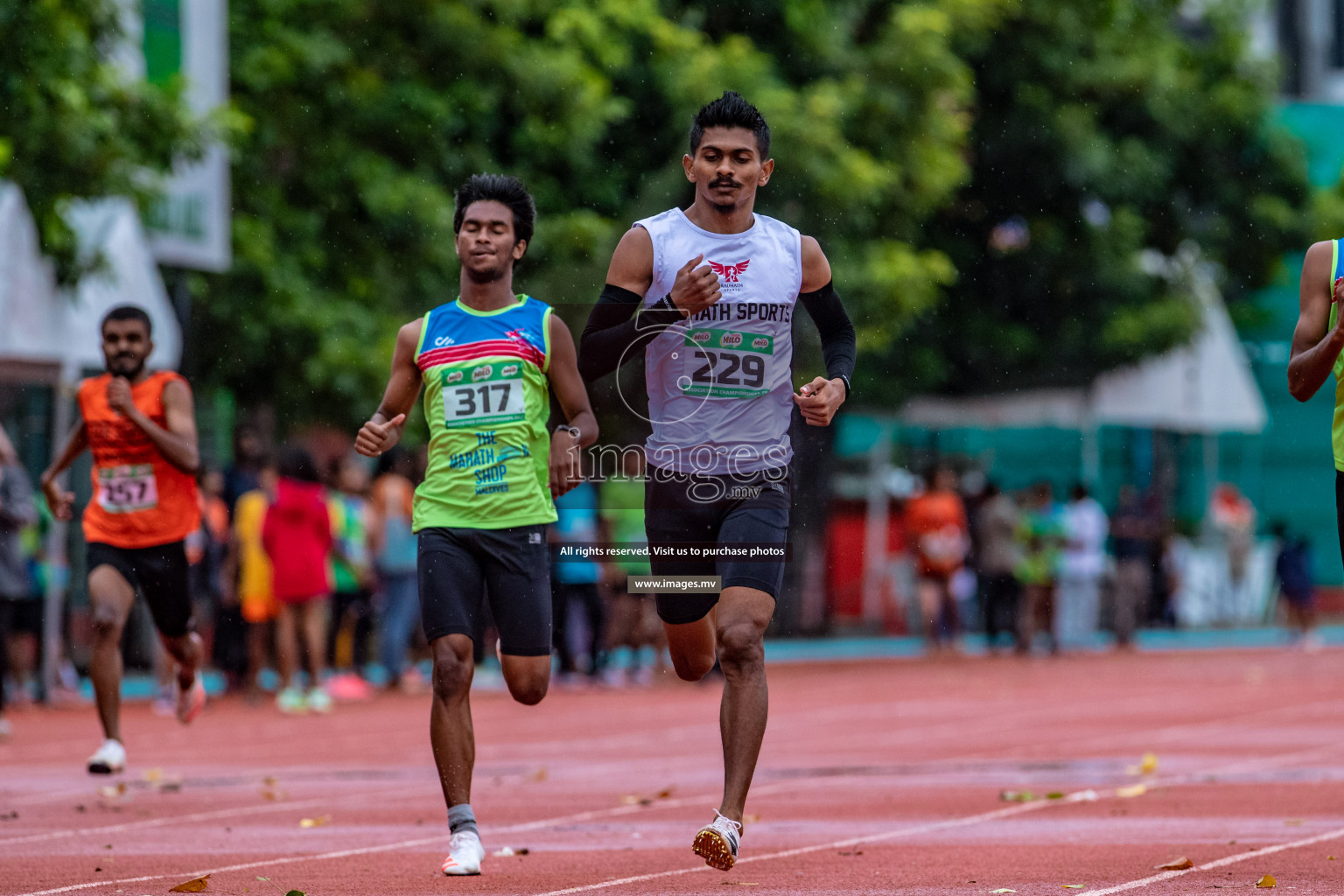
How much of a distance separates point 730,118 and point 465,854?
2367mm

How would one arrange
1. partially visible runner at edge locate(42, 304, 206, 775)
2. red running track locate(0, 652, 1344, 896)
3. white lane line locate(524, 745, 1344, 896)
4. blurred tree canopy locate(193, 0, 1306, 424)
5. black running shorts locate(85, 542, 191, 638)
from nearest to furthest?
white lane line locate(524, 745, 1344, 896) < red running track locate(0, 652, 1344, 896) < partially visible runner at edge locate(42, 304, 206, 775) < black running shorts locate(85, 542, 191, 638) < blurred tree canopy locate(193, 0, 1306, 424)

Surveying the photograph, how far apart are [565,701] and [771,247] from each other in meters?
12.0

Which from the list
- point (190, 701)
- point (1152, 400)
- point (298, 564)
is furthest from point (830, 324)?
point (1152, 400)

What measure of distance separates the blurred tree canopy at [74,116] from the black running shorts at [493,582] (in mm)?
10214

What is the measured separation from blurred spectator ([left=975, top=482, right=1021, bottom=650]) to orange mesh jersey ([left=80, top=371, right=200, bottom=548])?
16733mm

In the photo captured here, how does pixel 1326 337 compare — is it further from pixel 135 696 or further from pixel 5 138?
pixel 135 696

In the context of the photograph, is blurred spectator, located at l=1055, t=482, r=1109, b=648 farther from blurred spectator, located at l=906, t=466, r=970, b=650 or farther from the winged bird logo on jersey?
the winged bird logo on jersey

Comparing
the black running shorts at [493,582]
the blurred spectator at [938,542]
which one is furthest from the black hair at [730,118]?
the blurred spectator at [938,542]

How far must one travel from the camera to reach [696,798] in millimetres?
10320

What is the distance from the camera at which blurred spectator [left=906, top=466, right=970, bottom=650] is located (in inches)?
1020

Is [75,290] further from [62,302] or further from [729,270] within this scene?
[729,270]

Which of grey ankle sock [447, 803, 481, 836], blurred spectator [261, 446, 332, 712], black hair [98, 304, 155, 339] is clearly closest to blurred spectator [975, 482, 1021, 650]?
blurred spectator [261, 446, 332, 712]

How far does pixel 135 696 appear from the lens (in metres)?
20.4

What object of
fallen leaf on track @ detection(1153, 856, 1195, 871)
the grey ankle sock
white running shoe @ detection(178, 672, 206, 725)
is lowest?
fallen leaf on track @ detection(1153, 856, 1195, 871)
